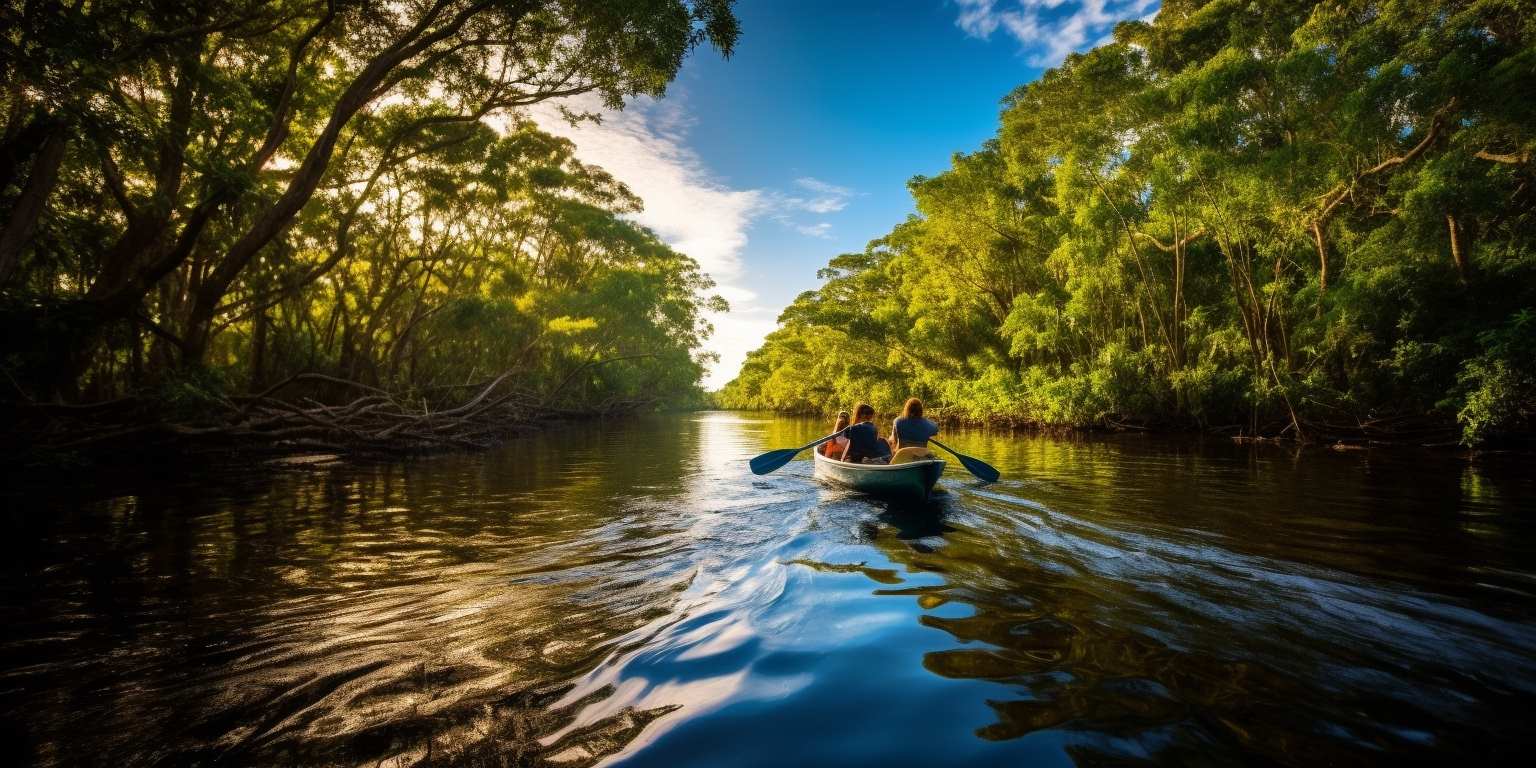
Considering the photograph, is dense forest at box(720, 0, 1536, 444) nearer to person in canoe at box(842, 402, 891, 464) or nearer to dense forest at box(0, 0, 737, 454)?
person in canoe at box(842, 402, 891, 464)

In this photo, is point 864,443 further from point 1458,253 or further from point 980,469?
point 1458,253

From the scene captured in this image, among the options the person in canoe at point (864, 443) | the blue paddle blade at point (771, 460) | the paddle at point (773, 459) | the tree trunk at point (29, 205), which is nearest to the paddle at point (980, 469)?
the person in canoe at point (864, 443)

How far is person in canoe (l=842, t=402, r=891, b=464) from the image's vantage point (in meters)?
8.02

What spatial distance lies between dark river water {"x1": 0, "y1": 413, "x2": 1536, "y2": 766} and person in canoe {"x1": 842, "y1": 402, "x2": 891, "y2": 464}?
5.48ft

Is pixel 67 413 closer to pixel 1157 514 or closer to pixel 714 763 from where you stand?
pixel 714 763

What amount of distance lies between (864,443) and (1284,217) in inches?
467

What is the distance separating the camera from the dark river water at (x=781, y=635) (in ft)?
6.38

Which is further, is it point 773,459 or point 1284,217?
point 1284,217

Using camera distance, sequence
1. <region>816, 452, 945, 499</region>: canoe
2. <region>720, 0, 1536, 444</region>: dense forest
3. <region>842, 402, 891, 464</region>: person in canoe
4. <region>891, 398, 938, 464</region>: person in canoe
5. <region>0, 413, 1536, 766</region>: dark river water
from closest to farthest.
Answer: <region>0, 413, 1536, 766</region>: dark river water
<region>816, 452, 945, 499</region>: canoe
<region>891, 398, 938, 464</region>: person in canoe
<region>842, 402, 891, 464</region>: person in canoe
<region>720, 0, 1536, 444</region>: dense forest

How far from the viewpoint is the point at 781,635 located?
9.56 ft

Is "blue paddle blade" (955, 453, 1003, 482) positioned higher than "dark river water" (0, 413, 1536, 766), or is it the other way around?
"blue paddle blade" (955, 453, 1003, 482)

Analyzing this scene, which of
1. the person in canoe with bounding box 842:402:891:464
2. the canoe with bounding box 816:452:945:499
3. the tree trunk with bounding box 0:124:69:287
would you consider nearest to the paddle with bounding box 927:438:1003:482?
the person in canoe with bounding box 842:402:891:464

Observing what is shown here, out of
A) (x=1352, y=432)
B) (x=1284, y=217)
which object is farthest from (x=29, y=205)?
(x=1352, y=432)

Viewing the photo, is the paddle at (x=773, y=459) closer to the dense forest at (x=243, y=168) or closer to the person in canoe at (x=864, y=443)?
the person in canoe at (x=864, y=443)
